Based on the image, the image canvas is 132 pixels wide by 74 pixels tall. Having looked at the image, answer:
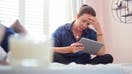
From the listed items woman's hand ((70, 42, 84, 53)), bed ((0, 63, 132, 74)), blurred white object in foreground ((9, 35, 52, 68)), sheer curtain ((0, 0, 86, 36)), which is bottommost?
woman's hand ((70, 42, 84, 53))

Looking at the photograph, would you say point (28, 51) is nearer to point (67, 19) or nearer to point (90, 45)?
point (90, 45)

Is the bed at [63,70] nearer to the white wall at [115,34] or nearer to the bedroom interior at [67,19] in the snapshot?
the bedroom interior at [67,19]

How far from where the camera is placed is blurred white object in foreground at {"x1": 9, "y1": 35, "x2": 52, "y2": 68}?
0.47m

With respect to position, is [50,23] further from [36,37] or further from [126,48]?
[36,37]

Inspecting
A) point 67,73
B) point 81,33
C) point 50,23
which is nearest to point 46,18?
point 50,23

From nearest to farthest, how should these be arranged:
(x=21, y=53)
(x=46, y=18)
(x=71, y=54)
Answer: (x=21, y=53) < (x=71, y=54) < (x=46, y=18)

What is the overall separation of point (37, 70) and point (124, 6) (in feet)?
8.84

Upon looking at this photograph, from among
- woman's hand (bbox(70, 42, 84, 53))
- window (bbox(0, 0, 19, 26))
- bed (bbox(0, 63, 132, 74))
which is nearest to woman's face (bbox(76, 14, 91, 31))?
woman's hand (bbox(70, 42, 84, 53))

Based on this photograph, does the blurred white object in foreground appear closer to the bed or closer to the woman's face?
the bed

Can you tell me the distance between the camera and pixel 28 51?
1.53 feet

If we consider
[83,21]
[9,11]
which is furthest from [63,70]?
[9,11]

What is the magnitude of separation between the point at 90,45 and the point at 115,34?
1.35m

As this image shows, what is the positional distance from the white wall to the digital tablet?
1060 millimetres

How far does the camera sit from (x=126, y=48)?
118 inches
